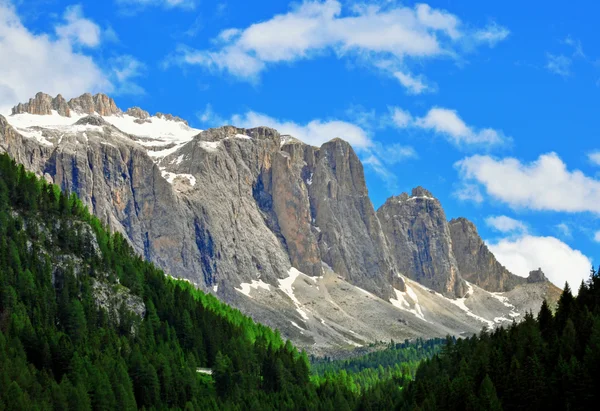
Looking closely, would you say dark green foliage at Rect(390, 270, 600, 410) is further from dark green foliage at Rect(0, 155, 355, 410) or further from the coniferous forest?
dark green foliage at Rect(0, 155, 355, 410)

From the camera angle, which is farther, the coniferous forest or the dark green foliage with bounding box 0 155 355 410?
the dark green foliage with bounding box 0 155 355 410

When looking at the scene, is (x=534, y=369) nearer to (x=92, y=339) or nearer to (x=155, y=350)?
(x=92, y=339)

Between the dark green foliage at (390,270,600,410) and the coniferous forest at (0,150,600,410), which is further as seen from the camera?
the coniferous forest at (0,150,600,410)

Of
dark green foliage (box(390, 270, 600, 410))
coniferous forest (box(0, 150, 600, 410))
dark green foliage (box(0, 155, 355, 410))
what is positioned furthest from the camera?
dark green foliage (box(0, 155, 355, 410))

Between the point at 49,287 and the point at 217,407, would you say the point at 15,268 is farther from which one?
the point at 217,407

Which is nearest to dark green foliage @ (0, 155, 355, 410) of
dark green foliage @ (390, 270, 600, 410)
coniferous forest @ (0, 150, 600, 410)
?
coniferous forest @ (0, 150, 600, 410)

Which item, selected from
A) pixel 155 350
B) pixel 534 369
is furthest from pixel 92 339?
pixel 534 369

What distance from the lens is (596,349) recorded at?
354 ft

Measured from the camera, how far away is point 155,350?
16912 cm

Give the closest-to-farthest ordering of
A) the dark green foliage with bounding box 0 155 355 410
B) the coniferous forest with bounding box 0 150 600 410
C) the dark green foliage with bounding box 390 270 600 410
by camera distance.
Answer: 1. the dark green foliage with bounding box 390 270 600 410
2. the coniferous forest with bounding box 0 150 600 410
3. the dark green foliage with bounding box 0 155 355 410

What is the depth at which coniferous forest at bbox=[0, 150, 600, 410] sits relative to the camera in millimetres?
112438

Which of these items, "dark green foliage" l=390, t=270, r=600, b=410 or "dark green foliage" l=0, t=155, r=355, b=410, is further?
"dark green foliage" l=0, t=155, r=355, b=410

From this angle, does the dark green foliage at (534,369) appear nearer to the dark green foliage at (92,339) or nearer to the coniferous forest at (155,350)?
the coniferous forest at (155,350)

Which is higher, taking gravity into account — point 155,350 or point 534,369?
point 155,350
